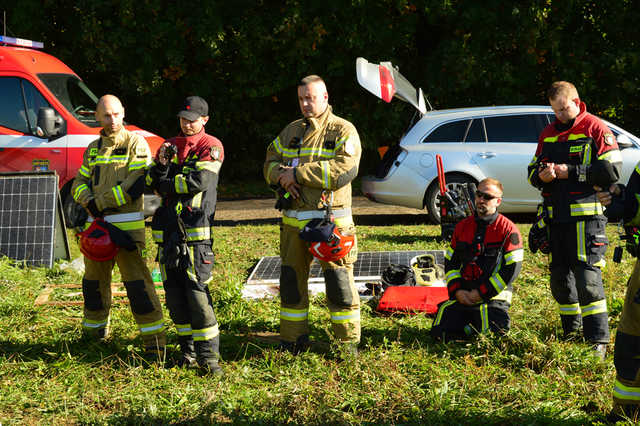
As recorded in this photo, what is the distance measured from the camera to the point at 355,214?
41.8 ft

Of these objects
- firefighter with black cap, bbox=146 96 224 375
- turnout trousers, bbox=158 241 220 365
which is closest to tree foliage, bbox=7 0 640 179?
firefighter with black cap, bbox=146 96 224 375

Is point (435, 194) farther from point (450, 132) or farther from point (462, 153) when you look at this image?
point (450, 132)

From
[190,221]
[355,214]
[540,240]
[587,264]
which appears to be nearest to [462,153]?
[355,214]

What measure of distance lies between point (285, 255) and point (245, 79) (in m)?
12.1

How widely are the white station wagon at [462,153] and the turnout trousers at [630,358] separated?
6.59 metres

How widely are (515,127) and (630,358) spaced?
7225 mm

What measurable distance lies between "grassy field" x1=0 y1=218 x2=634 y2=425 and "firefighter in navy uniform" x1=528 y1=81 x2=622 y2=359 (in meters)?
0.35

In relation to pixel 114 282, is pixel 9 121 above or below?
above

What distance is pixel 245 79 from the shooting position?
16422 millimetres

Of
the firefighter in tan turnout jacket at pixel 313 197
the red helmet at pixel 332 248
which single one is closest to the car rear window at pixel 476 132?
the firefighter in tan turnout jacket at pixel 313 197

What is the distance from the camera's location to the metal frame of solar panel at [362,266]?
704 centimetres

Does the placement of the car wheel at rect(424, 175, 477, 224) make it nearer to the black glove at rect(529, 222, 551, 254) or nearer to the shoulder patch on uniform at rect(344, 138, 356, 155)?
the black glove at rect(529, 222, 551, 254)

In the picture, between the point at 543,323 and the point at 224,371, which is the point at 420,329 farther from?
the point at 224,371

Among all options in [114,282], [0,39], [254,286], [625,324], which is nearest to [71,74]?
[0,39]
